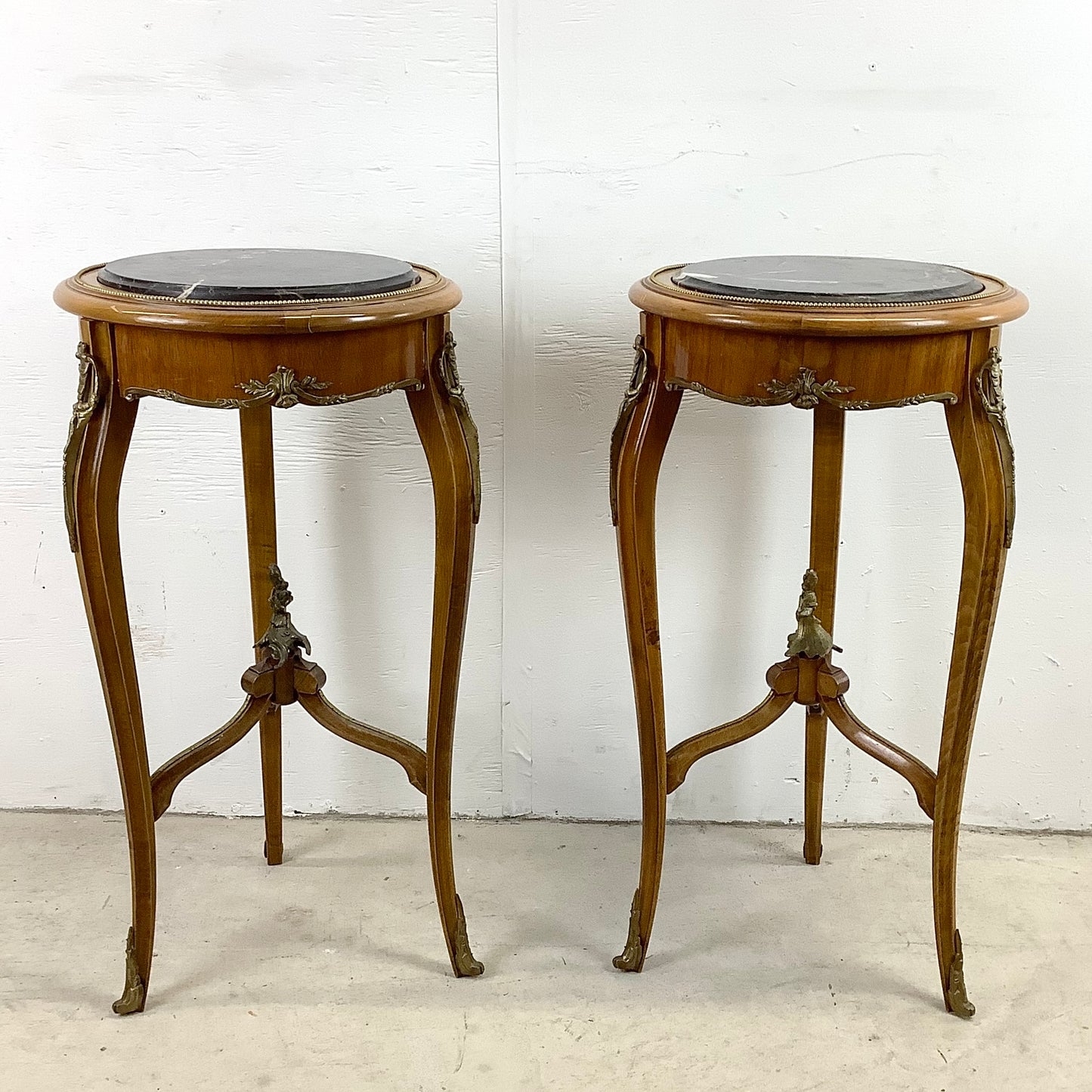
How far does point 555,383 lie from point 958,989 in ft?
3.85

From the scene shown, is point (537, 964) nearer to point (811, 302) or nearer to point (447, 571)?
point (447, 571)

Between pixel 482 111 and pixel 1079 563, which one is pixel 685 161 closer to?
pixel 482 111

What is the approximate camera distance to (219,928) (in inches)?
78.5

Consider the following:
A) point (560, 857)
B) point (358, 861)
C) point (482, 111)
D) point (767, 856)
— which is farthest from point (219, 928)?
point (482, 111)

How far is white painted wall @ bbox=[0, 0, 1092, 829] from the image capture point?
1.99m

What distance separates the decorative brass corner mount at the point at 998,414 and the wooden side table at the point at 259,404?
0.70m

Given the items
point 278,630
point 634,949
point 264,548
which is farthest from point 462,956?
point 264,548

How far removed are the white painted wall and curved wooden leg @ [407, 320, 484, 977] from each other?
0.45 metres

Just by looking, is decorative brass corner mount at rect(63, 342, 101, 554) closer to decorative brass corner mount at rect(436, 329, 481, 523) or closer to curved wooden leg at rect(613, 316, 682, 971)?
decorative brass corner mount at rect(436, 329, 481, 523)

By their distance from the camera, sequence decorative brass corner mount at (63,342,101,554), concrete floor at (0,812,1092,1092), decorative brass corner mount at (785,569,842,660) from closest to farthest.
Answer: decorative brass corner mount at (63,342,101,554)
concrete floor at (0,812,1092,1092)
decorative brass corner mount at (785,569,842,660)

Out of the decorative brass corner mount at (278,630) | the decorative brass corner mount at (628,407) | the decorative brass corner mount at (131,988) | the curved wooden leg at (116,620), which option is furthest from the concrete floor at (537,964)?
the decorative brass corner mount at (628,407)

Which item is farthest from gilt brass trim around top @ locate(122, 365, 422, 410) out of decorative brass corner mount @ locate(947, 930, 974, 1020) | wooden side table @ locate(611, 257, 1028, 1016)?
decorative brass corner mount @ locate(947, 930, 974, 1020)

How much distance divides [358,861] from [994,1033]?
1.10 metres

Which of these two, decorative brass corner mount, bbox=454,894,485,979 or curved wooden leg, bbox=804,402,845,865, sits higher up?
curved wooden leg, bbox=804,402,845,865
